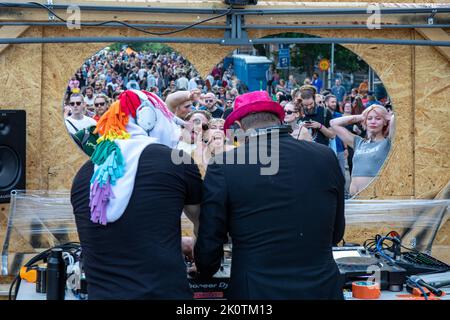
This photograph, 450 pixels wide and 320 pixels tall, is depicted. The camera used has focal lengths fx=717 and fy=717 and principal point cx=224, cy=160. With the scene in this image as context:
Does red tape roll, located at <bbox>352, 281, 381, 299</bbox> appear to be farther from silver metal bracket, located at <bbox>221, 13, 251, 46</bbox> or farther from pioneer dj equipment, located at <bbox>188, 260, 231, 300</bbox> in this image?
silver metal bracket, located at <bbox>221, 13, 251, 46</bbox>

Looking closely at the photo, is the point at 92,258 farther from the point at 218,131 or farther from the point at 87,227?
the point at 218,131

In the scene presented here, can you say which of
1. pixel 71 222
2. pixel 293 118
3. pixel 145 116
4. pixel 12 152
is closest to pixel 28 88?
pixel 12 152

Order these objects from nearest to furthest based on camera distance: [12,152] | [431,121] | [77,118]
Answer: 1. [12,152]
2. [431,121]
3. [77,118]

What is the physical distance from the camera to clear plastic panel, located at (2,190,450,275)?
595 cm

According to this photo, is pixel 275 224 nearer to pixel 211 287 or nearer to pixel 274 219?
pixel 274 219

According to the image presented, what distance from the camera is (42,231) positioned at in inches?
235

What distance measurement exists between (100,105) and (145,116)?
14.4ft

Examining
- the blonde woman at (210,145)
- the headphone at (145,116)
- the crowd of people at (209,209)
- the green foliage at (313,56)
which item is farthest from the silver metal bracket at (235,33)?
the green foliage at (313,56)

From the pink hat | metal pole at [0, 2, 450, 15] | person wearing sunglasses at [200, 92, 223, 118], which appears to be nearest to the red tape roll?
the pink hat

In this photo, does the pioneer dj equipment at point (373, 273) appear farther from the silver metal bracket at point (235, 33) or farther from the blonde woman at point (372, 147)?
the silver metal bracket at point (235, 33)

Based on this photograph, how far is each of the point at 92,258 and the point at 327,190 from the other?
1138mm

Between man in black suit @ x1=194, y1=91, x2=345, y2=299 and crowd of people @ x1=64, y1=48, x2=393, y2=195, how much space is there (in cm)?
250

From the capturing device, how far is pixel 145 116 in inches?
135

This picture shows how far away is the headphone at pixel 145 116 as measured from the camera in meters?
3.43
